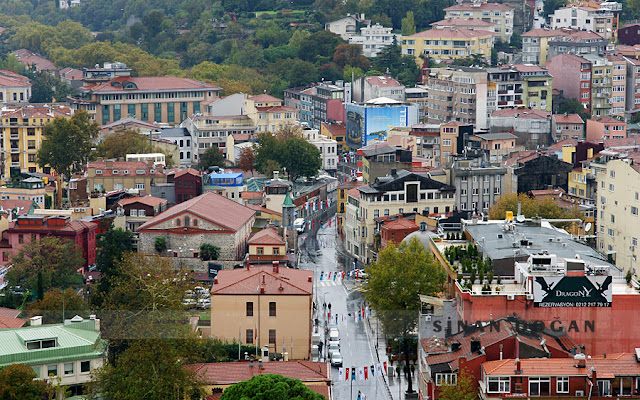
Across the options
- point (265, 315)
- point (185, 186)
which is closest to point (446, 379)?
point (265, 315)

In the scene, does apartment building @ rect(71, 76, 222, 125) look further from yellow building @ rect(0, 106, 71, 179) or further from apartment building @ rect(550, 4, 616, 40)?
apartment building @ rect(550, 4, 616, 40)

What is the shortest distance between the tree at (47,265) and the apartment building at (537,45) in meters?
59.3

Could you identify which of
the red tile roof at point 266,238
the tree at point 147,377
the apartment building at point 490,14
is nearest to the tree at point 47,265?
the red tile roof at point 266,238

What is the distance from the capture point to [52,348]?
1650 inches

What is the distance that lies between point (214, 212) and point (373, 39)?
2220 inches

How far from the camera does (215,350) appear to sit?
46.3 metres

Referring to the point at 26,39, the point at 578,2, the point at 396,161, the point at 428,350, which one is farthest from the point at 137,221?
the point at 26,39

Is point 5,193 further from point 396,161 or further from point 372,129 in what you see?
point 372,129

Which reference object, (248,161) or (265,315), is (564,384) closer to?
(265,315)

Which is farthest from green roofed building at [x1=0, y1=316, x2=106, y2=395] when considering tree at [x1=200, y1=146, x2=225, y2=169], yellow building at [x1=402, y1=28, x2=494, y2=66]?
yellow building at [x1=402, y1=28, x2=494, y2=66]

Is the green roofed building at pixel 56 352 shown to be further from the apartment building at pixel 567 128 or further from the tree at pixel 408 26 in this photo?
the tree at pixel 408 26

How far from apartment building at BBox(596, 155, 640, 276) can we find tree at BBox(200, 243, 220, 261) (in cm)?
1640

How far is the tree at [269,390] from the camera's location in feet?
121

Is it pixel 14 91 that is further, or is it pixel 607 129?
pixel 14 91
